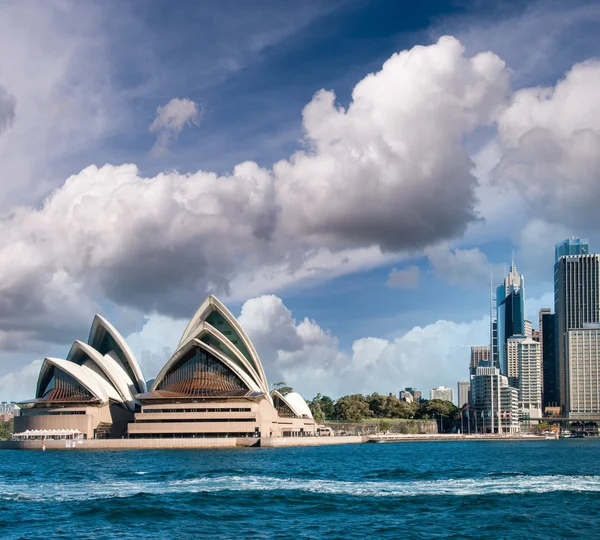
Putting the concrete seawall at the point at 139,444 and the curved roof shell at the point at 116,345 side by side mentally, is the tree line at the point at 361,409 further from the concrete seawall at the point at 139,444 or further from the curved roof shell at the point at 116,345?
the concrete seawall at the point at 139,444

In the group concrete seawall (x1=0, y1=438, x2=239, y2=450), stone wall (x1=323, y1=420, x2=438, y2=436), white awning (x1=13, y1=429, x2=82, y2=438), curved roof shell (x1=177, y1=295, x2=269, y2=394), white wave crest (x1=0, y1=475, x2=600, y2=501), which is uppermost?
curved roof shell (x1=177, y1=295, x2=269, y2=394)

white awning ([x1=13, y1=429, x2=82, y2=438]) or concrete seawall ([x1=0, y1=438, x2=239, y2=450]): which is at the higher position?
white awning ([x1=13, y1=429, x2=82, y2=438])

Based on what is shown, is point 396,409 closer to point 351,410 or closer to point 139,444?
point 351,410

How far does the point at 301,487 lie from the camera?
4556cm

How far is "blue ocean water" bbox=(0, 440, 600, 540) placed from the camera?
32.7 meters

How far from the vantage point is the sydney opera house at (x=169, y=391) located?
111125mm

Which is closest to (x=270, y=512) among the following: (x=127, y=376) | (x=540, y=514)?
(x=540, y=514)

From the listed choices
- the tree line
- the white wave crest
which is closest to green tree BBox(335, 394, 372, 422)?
the tree line

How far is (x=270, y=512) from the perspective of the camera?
3709 centimetres

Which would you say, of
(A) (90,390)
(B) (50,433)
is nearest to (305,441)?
(A) (90,390)

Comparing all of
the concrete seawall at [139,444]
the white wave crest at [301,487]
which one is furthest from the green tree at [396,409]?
the white wave crest at [301,487]

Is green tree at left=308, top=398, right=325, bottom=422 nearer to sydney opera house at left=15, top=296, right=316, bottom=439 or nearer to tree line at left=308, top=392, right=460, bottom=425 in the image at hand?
tree line at left=308, top=392, right=460, bottom=425

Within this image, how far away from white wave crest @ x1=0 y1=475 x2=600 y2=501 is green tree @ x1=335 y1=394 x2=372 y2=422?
5005 inches

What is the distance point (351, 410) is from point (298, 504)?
13983cm
